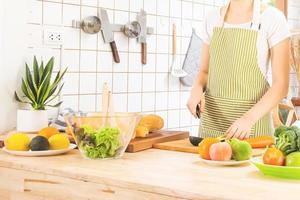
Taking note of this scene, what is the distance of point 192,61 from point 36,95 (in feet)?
4.07

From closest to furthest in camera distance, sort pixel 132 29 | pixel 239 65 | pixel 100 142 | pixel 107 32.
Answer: pixel 100 142 < pixel 239 65 < pixel 107 32 < pixel 132 29

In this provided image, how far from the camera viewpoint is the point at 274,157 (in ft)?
4.68

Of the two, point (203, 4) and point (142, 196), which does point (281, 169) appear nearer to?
point (142, 196)

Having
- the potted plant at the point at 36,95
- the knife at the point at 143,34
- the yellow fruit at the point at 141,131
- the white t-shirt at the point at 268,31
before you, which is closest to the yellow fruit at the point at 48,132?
the potted plant at the point at 36,95

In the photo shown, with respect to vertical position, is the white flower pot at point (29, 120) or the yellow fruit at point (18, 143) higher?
the white flower pot at point (29, 120)

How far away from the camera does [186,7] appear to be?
3084 millimetres

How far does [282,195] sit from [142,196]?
33 centimetres

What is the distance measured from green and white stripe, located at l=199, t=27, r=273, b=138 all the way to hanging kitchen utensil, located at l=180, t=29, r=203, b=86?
0.77 meters

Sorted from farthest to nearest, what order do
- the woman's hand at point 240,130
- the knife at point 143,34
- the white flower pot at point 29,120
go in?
the knife at point 143,34, the white flower pot at point 29,120, the woman's hand at point 240,130

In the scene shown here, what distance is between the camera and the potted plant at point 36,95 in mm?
2037

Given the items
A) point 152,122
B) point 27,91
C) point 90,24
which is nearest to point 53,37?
point 90,24

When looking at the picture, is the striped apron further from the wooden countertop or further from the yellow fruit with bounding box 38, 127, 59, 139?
the yellow fruit with bounding box 38, 127, 59, 139

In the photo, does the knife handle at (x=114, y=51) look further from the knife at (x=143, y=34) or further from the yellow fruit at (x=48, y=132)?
the yellow fruit at (x=48, y=132)

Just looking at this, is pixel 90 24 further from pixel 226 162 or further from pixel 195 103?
pixel 226 162
